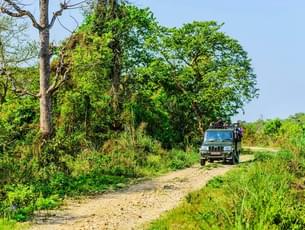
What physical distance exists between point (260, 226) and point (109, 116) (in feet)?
82.8

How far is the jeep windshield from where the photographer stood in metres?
30.6

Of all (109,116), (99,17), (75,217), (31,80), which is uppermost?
(99,17)

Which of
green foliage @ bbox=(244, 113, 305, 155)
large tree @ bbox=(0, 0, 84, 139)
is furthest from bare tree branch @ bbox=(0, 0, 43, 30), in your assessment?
green foliage @ bbox=(244, 113, 305, 155)

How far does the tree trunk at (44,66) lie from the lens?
2212 centimetres

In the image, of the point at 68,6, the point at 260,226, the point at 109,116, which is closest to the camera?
the point at 260,226

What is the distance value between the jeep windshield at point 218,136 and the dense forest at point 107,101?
5.90 ft

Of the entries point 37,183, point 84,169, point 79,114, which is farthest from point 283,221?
point 79,114

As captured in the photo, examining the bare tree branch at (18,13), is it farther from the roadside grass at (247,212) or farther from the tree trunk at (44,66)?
the roadside grass at (247,212)

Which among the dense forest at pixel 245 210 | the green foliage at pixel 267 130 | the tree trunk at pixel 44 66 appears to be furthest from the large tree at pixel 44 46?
the green foliage at pixel 267 130

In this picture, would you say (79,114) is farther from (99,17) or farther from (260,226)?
(260,226)

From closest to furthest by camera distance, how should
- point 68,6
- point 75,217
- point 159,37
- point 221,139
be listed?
point 75,217, point 68,6, point 221,139, point 159,37

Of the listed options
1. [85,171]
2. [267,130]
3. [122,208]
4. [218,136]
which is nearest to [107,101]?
[218,136]

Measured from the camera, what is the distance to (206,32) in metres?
44.4

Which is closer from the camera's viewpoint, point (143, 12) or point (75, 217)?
point (75, 217)
